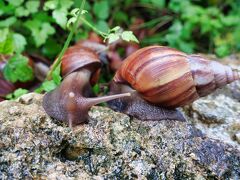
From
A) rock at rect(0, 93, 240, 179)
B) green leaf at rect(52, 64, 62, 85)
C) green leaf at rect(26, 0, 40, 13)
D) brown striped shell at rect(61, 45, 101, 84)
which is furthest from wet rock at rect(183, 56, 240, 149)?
green leaf at rect(26, 0, 40, 13)

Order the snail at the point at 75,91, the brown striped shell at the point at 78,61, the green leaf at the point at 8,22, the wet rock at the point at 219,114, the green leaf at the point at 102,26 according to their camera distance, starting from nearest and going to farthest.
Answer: the snail at the point at 75,91 → the wet rock at the point at 219,114 → the brown striped shell at the point at 78,61 → the green leaf at the point at 8,22 → the green leaf at the point at 102,26

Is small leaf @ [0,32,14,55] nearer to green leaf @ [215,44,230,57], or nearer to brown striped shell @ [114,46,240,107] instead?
brown striped shell @ [114,46,240,107]

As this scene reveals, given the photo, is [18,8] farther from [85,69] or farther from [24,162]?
[24,162]

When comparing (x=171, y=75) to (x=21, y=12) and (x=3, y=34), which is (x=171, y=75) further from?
(x=21, y=12)

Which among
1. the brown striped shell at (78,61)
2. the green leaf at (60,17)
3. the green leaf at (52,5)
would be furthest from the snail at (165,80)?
the green leaf at (52,5)

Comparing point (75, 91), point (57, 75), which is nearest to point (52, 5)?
point (57, 75)

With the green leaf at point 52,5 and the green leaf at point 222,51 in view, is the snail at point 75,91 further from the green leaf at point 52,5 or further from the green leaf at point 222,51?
the green leaf at point 222,51
